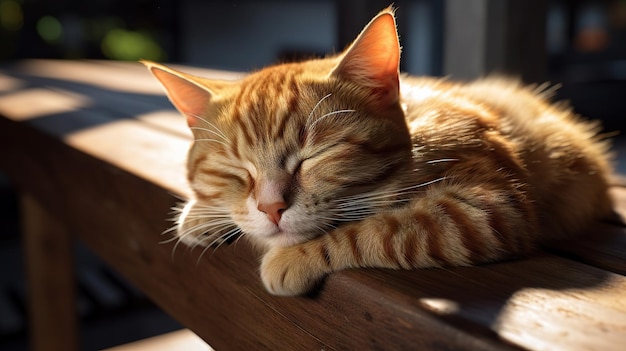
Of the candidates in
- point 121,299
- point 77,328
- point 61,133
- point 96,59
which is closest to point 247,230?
point 61,133

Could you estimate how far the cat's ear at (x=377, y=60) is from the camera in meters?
0.79

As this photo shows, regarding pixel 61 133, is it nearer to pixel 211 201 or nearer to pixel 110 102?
pixel 110 102

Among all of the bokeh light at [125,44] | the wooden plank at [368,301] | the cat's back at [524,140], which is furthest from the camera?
the bokeh light at [125,44]

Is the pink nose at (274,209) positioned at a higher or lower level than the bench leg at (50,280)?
higher

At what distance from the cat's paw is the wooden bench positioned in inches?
0.7

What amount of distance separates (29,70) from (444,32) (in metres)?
2.13

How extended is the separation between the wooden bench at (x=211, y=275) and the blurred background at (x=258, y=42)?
0.51 meters

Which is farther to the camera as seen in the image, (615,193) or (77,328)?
(77,328)

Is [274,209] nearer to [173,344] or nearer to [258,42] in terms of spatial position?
[173,344]

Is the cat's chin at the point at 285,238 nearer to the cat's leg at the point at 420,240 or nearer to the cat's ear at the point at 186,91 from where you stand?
the cat's leg at the point at 420,240

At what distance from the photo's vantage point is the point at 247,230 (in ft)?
2.82

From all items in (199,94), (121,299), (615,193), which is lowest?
(121,299)

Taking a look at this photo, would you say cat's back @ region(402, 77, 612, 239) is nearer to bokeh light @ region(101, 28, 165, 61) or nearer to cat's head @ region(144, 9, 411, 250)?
cat's head @ region(144, 9, 411, 250)

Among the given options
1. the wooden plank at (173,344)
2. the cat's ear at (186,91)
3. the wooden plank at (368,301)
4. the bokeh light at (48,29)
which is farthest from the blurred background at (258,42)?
the wooden plank at (368,301)
